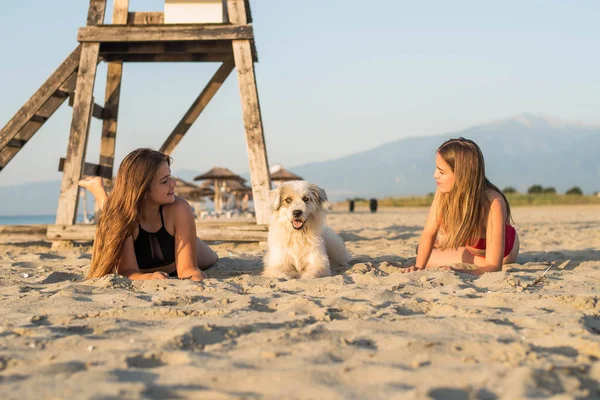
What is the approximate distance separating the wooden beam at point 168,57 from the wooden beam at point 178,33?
42.2 inches

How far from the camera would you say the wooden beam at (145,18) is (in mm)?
8672

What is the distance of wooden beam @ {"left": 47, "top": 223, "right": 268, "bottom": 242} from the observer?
8078mm

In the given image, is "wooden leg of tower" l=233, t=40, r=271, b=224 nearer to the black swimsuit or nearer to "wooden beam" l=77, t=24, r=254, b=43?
"wooden beam" l=77, t=24, r=254, b=43

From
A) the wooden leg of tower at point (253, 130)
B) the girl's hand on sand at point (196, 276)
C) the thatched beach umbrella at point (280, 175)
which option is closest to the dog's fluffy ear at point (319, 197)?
the girl's hand on sand at point (196, 276)

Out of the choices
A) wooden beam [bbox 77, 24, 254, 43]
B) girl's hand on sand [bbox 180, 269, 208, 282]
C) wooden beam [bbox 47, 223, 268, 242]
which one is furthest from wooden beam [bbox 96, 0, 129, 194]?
girl's hand on sand [bbox 180, 269, 208, 282]

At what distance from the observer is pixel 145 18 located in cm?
869

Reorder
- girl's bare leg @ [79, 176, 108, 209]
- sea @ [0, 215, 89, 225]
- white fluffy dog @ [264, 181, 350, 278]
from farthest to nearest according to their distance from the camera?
sea @ [0, 215, 89, 225] < girl's bare leg @ [79, 176, 108, 209] < white fluffy dog @ [264, 181, 350, 278]

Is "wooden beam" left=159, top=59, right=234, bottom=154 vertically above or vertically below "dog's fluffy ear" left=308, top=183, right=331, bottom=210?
above

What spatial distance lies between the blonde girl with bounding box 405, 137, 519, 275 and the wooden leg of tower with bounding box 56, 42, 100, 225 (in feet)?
17.3

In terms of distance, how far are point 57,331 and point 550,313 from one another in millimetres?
2700

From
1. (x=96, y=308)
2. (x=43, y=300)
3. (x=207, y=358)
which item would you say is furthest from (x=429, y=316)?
(x=43, y=300)

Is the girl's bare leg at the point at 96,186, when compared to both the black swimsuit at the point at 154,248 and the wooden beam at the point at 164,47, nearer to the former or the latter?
the black swimsuit at the point at 154,248

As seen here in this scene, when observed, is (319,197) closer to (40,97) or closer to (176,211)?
(176,211)

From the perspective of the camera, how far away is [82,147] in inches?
322
